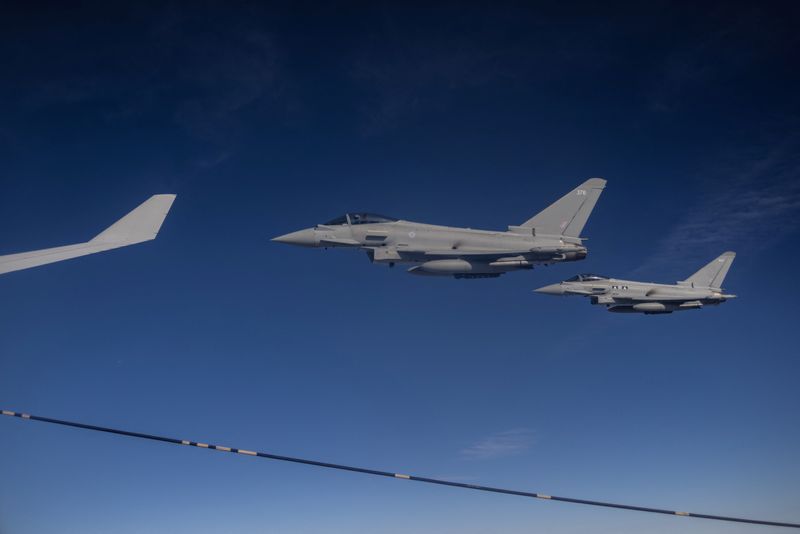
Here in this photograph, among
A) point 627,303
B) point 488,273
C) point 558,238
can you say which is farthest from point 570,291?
point 488,273

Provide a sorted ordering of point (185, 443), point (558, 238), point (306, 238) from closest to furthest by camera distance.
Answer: point (185, 443) → point (306, 238) → point (558, 238)

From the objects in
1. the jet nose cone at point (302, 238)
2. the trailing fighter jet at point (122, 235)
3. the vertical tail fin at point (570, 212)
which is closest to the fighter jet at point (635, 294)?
the vertical tail fin at point (570, 212)

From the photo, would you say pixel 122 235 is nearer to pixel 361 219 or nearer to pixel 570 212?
pixel 361 219

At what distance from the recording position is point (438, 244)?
21672 mm

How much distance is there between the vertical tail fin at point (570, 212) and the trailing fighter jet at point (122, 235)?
58.8 feet

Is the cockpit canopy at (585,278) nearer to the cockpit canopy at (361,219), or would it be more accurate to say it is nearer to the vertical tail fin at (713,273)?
the vertical tail fin at (713,273)

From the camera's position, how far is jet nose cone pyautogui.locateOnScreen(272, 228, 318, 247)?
69.5ft

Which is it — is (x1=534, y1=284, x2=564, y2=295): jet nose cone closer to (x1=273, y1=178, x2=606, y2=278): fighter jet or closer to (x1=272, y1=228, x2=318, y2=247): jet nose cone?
(x1=273, y1=178, x2=606, y2=278): fighter jet

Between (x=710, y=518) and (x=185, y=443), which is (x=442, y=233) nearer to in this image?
(x=710, y=518)

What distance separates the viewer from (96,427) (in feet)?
22.2

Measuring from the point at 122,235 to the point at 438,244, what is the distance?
15047 millimetres

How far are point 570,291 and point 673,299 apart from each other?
7630 millimetres

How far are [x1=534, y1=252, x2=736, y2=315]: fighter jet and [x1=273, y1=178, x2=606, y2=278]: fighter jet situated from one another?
1101 cm

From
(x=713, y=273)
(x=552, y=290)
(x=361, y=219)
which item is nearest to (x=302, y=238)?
(x=361, y=219)
